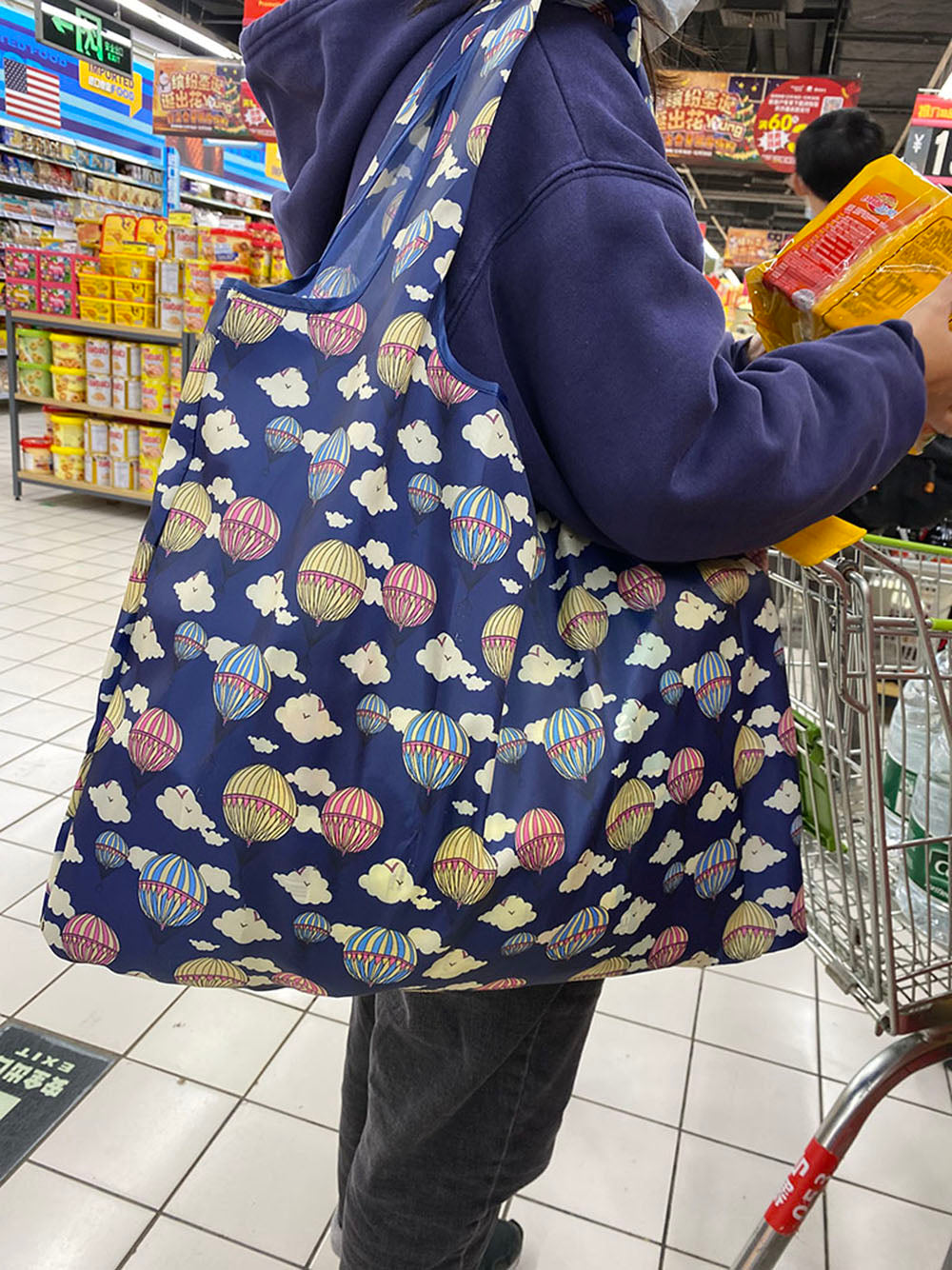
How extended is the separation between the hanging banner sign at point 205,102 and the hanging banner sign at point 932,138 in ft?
15.5

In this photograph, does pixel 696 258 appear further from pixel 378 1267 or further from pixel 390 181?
pixel 378 1267

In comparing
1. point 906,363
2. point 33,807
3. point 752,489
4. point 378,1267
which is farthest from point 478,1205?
point 33,807

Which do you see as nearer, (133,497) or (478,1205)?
(478,1205)

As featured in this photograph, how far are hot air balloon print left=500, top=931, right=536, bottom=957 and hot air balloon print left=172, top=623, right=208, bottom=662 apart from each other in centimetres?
31

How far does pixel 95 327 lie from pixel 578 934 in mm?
5534

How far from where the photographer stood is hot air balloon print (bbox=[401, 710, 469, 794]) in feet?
2.29

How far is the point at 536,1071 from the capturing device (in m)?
0.99

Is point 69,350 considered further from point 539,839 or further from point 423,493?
point 539,839

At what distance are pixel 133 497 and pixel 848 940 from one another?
5.13 metres

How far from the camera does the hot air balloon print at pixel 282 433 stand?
74 centimetres

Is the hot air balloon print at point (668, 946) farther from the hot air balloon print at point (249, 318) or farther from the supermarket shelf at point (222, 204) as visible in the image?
the supermarket shelf at point (222, 204)

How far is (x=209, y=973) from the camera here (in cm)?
79

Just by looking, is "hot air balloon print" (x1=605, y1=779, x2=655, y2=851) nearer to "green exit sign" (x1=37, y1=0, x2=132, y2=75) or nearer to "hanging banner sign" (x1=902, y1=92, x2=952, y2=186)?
"hanging banner sign" (x1=902, y1=92, x2=952, y2=186)

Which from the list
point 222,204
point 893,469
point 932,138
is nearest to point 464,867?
point 893,469
